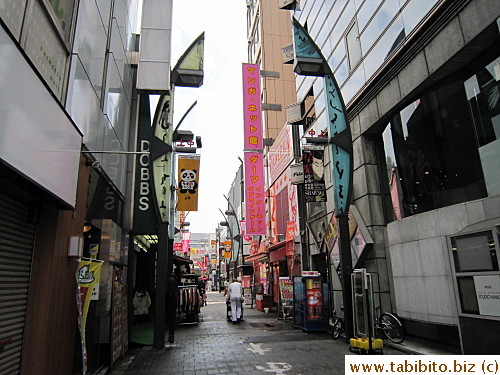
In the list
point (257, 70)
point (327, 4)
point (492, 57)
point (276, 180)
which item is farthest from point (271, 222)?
point (492, 57)

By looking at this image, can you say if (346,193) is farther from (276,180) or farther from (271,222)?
(271,222)

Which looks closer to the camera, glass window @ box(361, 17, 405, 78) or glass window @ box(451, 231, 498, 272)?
glass window @ box(451, 231, 498, 272)

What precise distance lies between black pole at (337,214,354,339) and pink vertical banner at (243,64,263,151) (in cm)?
1181

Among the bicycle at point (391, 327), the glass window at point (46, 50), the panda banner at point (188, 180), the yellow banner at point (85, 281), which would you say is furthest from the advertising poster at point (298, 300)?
the glass window at point (46, 50)

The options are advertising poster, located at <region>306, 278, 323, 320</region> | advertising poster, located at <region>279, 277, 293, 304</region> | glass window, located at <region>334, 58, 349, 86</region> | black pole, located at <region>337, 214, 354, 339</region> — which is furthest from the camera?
advertising poster, located at <region>279, 277, 293, 304</region>

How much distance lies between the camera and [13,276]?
5117mm

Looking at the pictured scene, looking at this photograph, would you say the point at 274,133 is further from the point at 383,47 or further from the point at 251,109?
the point at 383,47

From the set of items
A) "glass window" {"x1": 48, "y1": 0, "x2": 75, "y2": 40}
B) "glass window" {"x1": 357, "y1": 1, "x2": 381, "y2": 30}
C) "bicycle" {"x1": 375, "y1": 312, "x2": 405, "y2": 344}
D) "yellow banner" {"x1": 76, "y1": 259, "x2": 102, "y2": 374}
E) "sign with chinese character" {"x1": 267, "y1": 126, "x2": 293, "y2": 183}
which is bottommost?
"bicycle" {"x1": 375, "y1": 312, "x2": 405, "y2": 344}

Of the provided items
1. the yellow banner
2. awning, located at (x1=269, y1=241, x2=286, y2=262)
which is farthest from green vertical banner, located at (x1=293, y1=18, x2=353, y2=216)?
awning, located at (x1=269, y1=241, x2=286, y2=262)

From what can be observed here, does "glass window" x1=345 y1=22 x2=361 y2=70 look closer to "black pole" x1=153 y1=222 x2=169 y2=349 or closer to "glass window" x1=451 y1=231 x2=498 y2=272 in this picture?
"glass window" x1=451 y1=231 x2=498 y2=272

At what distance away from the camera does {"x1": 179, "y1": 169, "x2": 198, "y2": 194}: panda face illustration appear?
49.8ft

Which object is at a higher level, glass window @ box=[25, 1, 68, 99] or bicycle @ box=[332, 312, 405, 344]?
glass window @ box=[25, 1, 68, 99]

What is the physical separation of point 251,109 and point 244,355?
1556 centimetres

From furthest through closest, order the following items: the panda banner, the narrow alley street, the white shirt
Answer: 1. the white shirt
2. the panda banner
3. the narrow alley street
